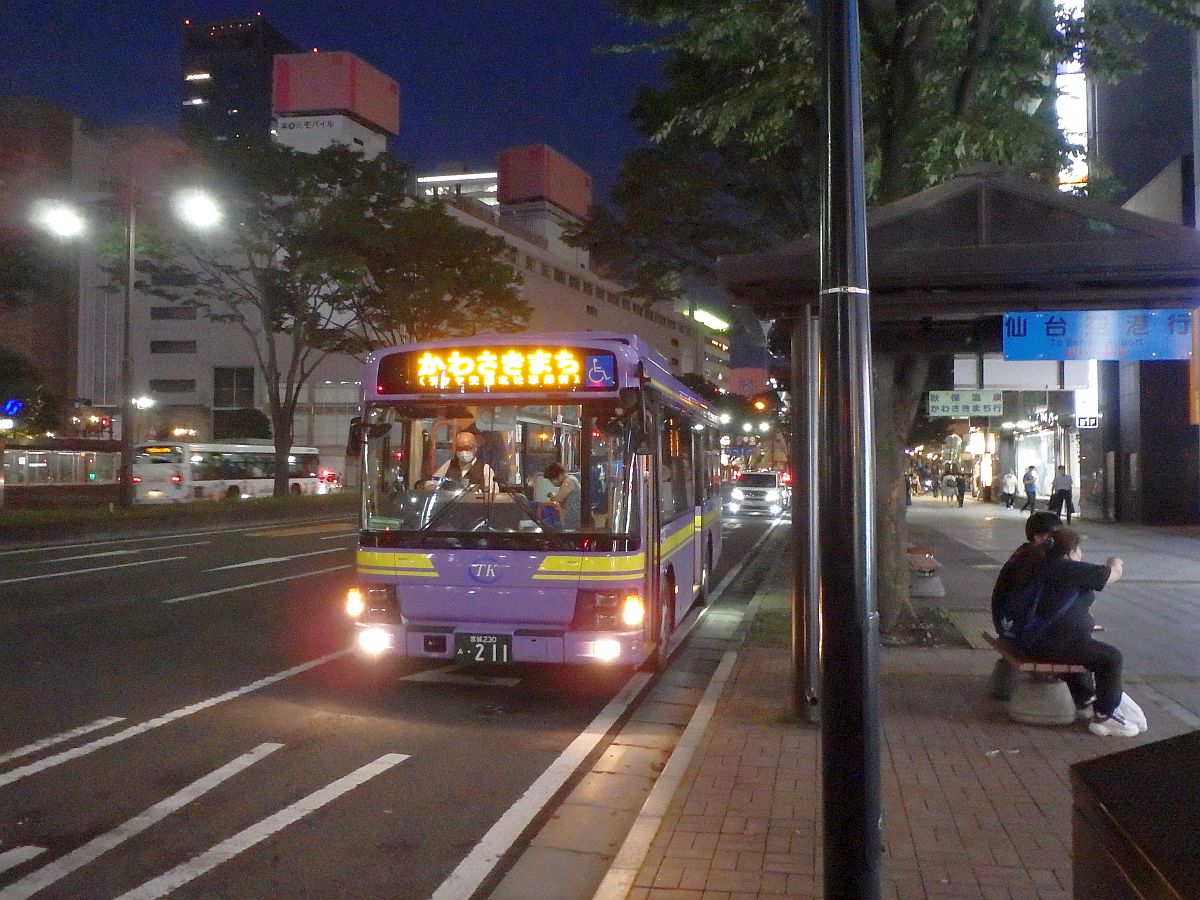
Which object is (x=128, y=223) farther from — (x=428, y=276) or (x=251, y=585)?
(x=251, y=585)

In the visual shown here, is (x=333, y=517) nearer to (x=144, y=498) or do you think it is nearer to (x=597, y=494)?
(x=144, y=498)

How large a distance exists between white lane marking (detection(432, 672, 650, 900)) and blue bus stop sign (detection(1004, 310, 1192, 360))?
4.53 meters

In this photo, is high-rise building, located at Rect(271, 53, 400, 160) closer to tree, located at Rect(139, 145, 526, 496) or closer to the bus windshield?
tree, located at Rect(139, 145, 526, 496)

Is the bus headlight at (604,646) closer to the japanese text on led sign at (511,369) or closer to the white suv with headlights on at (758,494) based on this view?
the japanese text on led sign at (511,369)

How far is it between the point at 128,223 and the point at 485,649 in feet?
75.9

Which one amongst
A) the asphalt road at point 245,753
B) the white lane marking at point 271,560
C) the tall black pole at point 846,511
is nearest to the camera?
the tall black pole at point 846,511

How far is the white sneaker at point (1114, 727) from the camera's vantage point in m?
7.40

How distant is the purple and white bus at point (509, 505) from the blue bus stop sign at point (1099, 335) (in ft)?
10.3

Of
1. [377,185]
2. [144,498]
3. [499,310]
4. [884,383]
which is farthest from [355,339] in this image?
[884,383]

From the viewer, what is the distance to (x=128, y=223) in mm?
27750

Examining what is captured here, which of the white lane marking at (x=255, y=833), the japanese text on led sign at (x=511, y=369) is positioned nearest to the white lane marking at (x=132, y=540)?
the japanese text on led sign at (x=511, y=369)

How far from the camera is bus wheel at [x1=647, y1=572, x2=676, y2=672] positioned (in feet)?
33.5

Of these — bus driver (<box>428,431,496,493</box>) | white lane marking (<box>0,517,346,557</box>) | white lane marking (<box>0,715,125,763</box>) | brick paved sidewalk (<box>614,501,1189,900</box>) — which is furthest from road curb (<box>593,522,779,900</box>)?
white lane marking (<box>0,517,346,557</box>)

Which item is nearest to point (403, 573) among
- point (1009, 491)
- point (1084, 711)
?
point (1084, 711)
